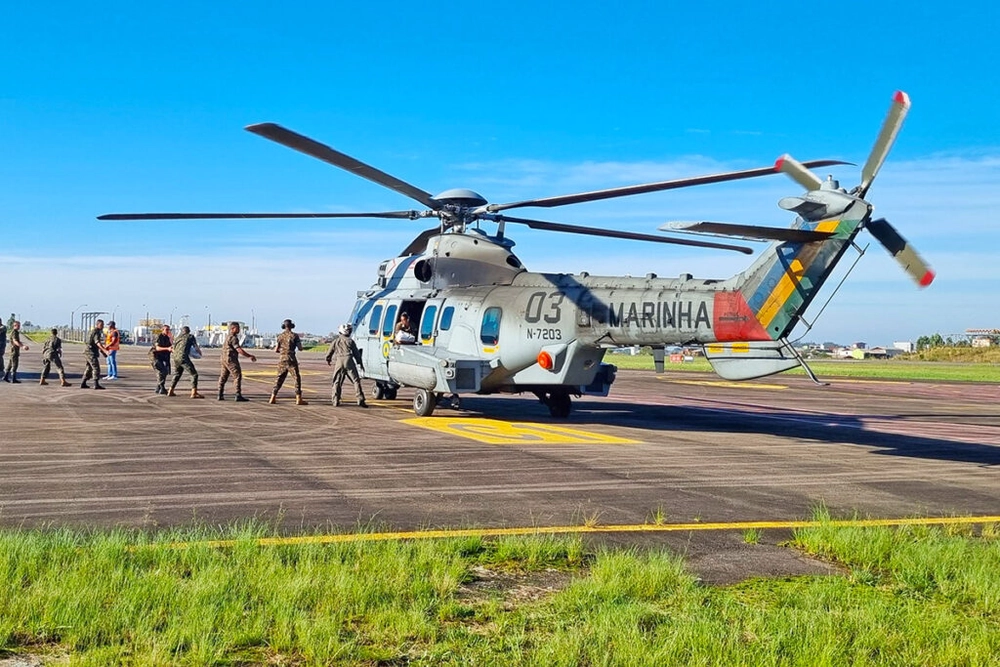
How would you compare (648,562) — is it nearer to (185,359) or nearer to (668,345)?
(668,345)

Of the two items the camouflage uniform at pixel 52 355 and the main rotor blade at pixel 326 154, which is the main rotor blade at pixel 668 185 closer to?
the main rotor blade at pixel 326 154

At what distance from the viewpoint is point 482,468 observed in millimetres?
11539

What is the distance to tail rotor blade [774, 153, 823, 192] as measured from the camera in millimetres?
12016

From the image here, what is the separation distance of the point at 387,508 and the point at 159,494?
2.52m

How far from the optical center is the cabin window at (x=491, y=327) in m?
17.4

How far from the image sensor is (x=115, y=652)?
4.52 meters

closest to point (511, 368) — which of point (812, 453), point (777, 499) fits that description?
point (812, 453)

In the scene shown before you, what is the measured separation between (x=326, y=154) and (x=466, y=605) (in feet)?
32.2

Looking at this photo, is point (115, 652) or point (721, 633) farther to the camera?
point (721, 633)

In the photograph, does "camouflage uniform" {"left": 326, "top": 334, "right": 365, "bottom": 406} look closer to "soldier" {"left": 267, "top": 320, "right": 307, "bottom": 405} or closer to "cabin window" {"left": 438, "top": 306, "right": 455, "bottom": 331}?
"soldier" {"left": 267, "top": 320, "right": 307, "bottom": 405}

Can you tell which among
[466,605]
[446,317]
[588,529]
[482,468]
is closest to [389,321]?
[446,317]

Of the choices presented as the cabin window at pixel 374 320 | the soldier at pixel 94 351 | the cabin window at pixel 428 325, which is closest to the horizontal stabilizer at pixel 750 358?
the cabin window at pixel 428 325

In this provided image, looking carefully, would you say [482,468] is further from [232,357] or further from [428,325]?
[232,357]

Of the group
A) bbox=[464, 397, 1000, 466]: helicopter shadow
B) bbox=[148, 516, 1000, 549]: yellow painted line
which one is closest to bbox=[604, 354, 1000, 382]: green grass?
bbox=[464, 397, 1000, 466]: helicopter shadow
